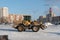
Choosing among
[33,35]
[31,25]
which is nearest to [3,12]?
[31,25]

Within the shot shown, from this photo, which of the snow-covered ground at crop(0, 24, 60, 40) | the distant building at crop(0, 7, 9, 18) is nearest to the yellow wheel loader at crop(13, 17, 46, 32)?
the snow-covered ground at crop(0, 24, 60, 40)

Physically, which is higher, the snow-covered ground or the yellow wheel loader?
A: the yellow wheel loader

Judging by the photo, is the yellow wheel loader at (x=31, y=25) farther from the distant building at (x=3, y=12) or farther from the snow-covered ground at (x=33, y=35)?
the distant building at (x=3, y=12)

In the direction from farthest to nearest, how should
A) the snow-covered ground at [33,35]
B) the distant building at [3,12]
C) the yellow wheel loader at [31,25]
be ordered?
the distant building at [3,12], the yellow wheel loader at [31,25], the snow-covered ground at [33,35]

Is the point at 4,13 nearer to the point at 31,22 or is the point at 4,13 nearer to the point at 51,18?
the point at 51,18

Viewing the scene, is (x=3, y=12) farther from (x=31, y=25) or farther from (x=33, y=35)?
(x=33, y=35)

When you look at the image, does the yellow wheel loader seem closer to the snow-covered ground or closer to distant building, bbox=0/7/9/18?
the snow-covered ground

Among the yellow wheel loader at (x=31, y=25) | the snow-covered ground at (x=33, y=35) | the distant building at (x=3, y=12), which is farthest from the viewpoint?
the distant building at (x=3, y=12)

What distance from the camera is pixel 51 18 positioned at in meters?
122

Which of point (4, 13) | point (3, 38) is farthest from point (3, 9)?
point (3, 38)

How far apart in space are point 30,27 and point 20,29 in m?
1.44

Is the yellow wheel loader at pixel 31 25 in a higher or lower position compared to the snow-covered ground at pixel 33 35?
higher

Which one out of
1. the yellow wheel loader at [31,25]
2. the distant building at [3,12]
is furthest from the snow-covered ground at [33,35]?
the distant building at [3,12]

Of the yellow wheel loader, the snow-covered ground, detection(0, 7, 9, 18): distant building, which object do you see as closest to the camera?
the snow-covered ground
